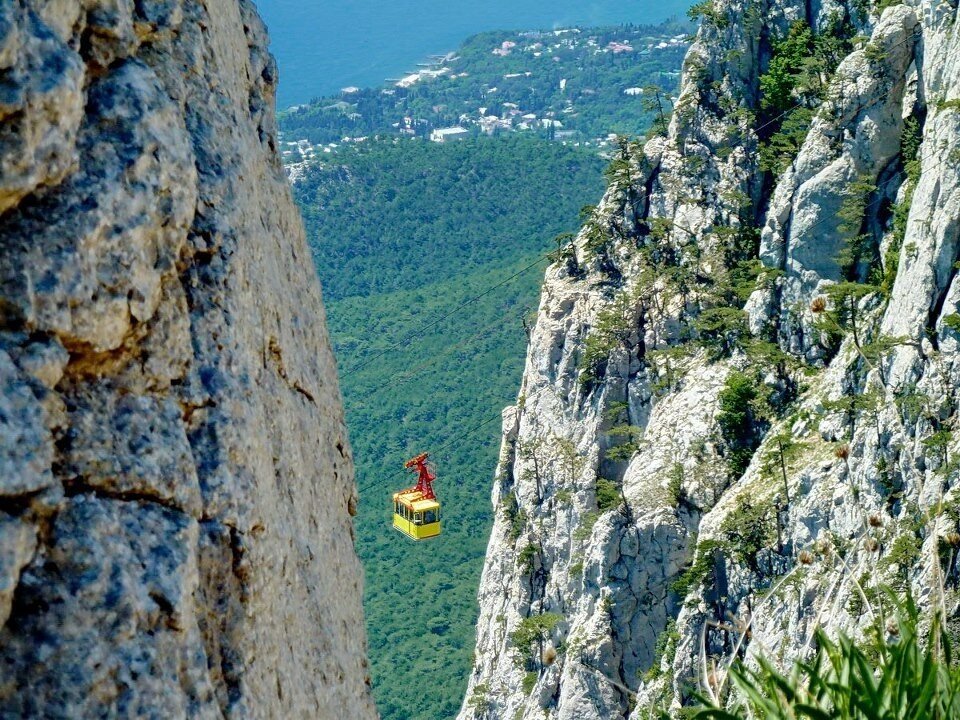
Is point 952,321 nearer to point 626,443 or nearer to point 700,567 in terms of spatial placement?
point 700,567

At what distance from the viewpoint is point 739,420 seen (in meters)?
37.4

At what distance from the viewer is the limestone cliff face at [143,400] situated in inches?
162

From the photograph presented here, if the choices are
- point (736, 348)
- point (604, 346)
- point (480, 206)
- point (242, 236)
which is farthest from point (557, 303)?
point (480, 206)

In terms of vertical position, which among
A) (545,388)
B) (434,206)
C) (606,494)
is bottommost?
(434,206)

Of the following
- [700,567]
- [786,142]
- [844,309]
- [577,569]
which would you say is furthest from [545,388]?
[844,309]

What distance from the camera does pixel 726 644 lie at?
33406mm

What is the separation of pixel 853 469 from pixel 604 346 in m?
16.4

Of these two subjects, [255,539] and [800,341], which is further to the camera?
Answer: [800,341]

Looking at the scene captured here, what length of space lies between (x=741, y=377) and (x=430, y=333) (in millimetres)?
60948

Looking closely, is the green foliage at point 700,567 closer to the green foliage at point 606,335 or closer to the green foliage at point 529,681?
the green foliage at point 529,681

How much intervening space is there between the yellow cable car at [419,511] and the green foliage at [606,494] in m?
6.19

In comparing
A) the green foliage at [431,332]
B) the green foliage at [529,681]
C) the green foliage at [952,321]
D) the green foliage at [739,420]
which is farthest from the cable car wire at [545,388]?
the green foliage at [529,681]

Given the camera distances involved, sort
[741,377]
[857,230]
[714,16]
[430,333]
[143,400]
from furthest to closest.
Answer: [430,333], [714,16], [741,377], [857,230], [143,400]

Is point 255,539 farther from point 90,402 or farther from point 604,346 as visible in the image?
point 604,346
